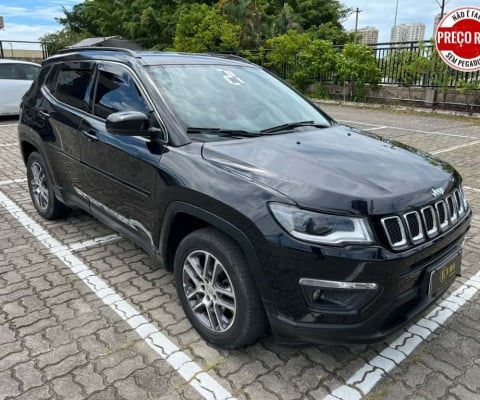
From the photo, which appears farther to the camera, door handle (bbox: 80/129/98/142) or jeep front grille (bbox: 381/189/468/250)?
door handle (bbox: 80/129/98/142)

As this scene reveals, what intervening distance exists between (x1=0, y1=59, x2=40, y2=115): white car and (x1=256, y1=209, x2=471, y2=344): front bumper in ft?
37.6

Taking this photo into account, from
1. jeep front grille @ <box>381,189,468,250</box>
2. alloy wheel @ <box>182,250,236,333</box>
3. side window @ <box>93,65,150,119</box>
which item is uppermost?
side window @ <box>93,65,150,119</box>

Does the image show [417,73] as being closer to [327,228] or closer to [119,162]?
[119,162]

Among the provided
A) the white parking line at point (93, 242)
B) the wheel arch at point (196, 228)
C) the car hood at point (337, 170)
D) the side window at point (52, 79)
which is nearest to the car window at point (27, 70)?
the side window at point (52, 79)

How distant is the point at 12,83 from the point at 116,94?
9798mm

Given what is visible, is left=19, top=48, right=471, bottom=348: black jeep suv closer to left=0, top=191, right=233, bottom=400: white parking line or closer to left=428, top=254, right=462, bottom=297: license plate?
left=428, top=254, right=462, bottom=297: license plate

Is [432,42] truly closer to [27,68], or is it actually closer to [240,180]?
[27,68]

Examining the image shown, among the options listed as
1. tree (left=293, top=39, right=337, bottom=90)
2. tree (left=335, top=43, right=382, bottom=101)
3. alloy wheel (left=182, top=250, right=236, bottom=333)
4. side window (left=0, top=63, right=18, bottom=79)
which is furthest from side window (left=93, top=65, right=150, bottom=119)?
tree (left=293, top=39, right=337, bottom=90)

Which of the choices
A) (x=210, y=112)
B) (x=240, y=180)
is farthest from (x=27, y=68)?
(x=240, y=180)

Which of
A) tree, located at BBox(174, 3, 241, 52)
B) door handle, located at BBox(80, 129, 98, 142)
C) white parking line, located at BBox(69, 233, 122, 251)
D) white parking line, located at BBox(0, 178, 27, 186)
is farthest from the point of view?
tree, located at BBox(174, 3, 241, 52)

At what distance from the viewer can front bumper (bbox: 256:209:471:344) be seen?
2.07m

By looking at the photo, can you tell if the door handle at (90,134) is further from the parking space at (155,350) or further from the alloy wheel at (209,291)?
the alloy wheel at (209,291)

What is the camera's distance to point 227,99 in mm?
3186

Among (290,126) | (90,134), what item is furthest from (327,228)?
(90,134)
